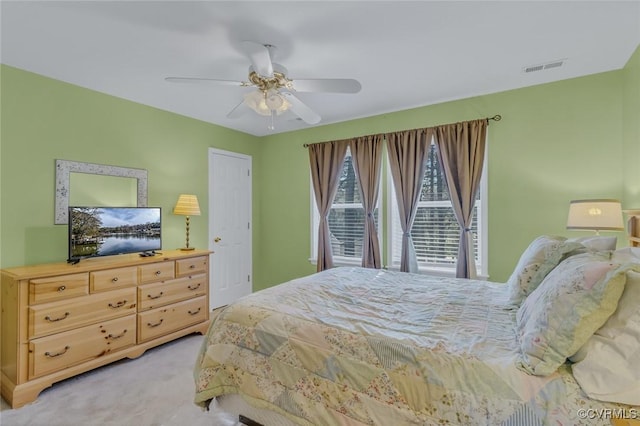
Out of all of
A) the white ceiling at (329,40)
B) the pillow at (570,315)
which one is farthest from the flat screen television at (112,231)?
the pillow at (570,315)

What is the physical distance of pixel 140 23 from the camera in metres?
2.00

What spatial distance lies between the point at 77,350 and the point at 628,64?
5.20 meters

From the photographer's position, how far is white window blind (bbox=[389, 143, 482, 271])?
3.46 meters

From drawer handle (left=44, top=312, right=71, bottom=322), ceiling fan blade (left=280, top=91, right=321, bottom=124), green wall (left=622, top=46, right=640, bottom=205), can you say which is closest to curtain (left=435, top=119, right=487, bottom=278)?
green wall (left=622, top=46, right=640, bottom=205)

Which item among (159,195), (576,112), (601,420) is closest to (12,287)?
(159,195)

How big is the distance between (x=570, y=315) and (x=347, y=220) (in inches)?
123

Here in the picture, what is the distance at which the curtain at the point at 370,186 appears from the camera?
380cm

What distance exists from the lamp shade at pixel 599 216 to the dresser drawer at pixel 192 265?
11.9 ft

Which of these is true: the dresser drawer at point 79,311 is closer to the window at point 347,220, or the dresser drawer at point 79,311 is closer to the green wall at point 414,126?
the green wall at point 414,126

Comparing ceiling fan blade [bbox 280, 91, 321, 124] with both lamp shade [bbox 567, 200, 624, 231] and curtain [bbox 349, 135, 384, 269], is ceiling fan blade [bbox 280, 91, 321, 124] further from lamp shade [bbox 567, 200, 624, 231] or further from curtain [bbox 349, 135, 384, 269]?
lamp shade [bbox 567, 200, 624, 231]

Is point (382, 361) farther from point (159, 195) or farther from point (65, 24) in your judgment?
point (159, 195)

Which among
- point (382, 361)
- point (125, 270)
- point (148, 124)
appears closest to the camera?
point (382, 361)

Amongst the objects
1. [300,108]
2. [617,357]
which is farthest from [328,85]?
[617,357]

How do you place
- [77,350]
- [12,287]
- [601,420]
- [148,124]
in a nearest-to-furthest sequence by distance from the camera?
[601,420]
[12,287]
[77,350]
[148,124]
